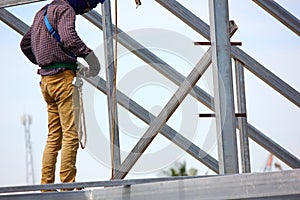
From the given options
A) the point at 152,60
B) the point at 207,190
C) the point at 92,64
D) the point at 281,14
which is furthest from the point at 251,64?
the point at 207,190

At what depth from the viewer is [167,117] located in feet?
18.6

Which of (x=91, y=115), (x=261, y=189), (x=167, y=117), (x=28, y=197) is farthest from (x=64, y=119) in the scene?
(x=261, y=189)

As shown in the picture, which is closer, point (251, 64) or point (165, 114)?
point (165, 114)

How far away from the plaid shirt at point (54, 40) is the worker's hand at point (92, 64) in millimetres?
62

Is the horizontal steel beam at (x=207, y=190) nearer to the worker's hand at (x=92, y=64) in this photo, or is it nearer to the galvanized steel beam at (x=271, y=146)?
the worker's hand at (x=92, y=64)

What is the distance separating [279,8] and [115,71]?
1.32 meters

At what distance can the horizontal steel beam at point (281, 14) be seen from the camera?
618 cm

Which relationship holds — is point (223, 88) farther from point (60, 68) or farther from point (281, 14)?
point (281, 14)

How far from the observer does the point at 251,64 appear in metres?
6.72

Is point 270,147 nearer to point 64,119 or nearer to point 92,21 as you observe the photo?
point 92,21

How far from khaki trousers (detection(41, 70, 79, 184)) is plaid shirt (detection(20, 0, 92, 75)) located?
0.24 feet

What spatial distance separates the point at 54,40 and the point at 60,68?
161 millimetres

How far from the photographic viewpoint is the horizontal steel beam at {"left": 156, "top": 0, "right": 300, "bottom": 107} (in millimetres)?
6629

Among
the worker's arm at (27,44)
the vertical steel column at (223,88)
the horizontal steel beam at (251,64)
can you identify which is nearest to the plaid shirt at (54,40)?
the worker's arm at (27,44)
